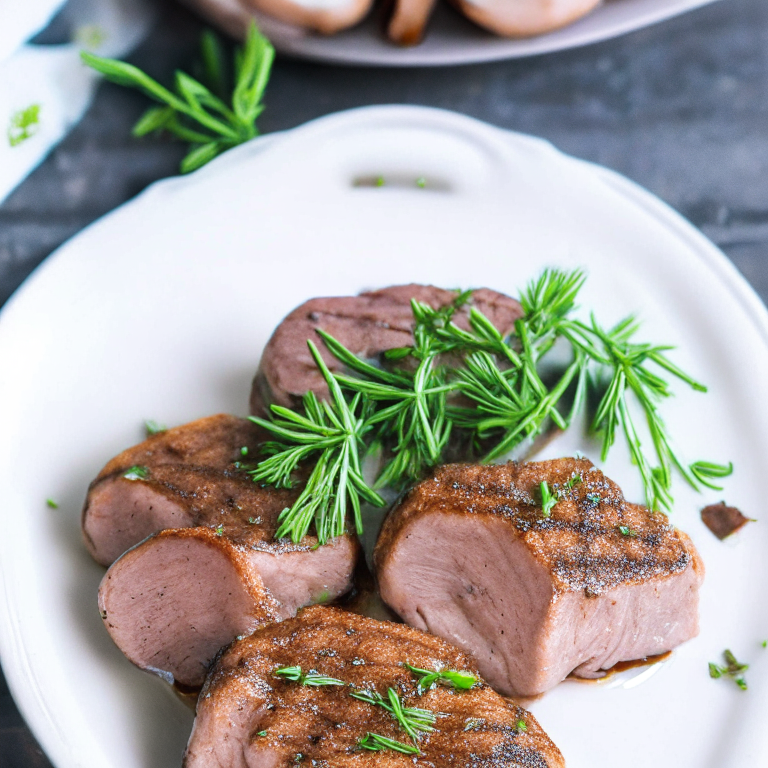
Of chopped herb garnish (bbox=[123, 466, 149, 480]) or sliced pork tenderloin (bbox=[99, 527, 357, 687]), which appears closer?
sliced pork tenderloin (bbox=[99, 527, 357, 687])

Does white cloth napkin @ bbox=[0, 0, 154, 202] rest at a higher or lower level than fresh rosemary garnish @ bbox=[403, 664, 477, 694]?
higher

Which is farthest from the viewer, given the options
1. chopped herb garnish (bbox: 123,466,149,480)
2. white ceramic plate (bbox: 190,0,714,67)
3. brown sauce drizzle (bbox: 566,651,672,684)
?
white ceramic plate (bbox: 190,0,714,67)

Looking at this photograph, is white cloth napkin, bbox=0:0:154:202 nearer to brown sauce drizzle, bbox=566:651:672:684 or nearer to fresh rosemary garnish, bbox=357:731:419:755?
fresh rosemary garnish, bbox=357:731:419:755

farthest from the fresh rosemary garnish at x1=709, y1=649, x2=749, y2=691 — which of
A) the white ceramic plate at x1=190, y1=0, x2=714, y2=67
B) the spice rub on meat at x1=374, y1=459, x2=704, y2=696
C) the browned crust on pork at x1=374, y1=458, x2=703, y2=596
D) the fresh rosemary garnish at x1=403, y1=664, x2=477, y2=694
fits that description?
the white ceramic plate at x1=190, y1=0, x2=714, y2=67

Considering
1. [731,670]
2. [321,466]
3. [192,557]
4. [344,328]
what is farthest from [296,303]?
[731,670]

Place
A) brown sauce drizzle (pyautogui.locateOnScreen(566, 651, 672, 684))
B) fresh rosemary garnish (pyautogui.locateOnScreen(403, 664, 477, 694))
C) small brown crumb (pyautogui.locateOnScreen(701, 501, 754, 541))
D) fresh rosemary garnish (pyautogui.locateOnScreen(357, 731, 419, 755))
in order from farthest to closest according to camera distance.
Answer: small brown crumb (pyautogui.locateOnScreen(701, 501, 754, 541)) < brown sauce drizzle (pyautogui.locateOnScreen(566, 651, 672, 684)) < fresh rosemary garnish (pyautogui.locateOnScreen(403, 664, 477, 694)) < fresh rosemary garnish (pyautogui.locateOnScreen(357, 731, 419, 755))

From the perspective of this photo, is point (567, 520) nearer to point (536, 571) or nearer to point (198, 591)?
point (536, 571)

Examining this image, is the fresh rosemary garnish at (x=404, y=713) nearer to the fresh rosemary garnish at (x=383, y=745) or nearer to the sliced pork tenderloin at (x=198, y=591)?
the fresh rosemary garnish at (x=383, y=745)

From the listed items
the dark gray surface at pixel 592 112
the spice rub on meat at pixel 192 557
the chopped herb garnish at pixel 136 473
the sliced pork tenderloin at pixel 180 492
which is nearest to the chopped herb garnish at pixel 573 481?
the spice rub on meat at pixel 192 557
